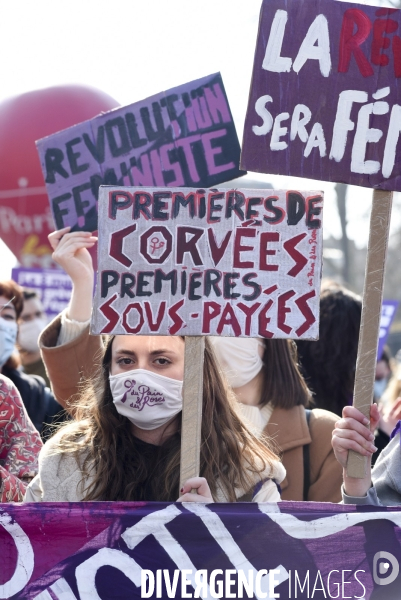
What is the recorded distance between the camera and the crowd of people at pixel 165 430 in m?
2.53

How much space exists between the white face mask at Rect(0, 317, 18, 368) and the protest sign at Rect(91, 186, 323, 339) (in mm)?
1567

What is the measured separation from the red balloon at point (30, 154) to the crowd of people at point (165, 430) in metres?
5.93

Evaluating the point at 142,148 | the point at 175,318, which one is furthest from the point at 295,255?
the point at 142,148

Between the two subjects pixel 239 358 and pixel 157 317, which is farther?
pixel 239 358

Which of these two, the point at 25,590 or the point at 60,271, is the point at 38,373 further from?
the point at 25,590

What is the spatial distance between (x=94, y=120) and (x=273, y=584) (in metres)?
1.86

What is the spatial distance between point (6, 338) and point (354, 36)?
2.06 m

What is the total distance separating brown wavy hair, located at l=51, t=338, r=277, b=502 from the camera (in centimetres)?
253

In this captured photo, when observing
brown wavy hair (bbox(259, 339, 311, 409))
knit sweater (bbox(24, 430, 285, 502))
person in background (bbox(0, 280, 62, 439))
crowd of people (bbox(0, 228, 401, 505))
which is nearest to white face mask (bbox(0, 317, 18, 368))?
person in background (bbox(0, 280, 62, 439))

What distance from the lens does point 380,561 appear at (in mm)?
2156

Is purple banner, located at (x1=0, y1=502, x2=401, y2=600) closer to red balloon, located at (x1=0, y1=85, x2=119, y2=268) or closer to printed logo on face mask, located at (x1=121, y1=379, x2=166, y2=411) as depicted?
printed logo on face mask, located at (x1=121, y1=379, x2=166, y2=411)

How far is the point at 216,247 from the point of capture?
2352 millimetres

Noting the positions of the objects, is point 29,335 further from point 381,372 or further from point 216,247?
point 216,247

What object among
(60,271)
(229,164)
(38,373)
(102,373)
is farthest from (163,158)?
(60,271)
